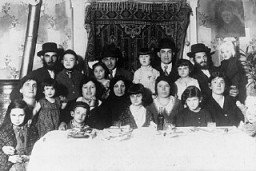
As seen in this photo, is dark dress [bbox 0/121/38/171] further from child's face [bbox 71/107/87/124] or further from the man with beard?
the man with beard

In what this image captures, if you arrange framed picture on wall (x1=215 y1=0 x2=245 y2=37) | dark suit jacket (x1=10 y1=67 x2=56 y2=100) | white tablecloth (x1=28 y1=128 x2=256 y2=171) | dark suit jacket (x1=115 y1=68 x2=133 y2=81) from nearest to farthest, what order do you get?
white tablecloth (x1=28 y1=128 x2=256 y2=171)
dark suit jacket (x1=10 y1=67 x2=56 y2=100)
dark suit jacket (x1=115 y1=68 x2=133 y2=81)
framed picture on wall (x1=215 y1=0 x2=245 y2=37)

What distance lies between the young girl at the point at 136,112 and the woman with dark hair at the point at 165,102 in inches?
2.5

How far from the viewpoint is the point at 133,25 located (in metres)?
3.74

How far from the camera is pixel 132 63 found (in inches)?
146

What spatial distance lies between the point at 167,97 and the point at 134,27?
666mm

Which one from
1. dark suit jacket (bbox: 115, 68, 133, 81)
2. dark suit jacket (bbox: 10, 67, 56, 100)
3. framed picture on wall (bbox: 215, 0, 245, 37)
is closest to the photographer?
dark suit jacket (bbox: 10, 67, 56, 100)

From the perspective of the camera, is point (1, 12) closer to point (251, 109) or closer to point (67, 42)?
point (67, 42)

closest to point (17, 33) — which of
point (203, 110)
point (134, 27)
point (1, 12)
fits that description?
point (1, 12)

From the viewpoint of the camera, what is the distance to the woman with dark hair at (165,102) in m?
3.66

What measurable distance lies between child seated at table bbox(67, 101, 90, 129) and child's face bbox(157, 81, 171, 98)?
63 centimetres

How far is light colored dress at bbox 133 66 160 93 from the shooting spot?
3.69 meters

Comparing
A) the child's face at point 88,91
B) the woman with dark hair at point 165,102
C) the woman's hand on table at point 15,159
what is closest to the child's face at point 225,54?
the woman with dark hair at point 165,102

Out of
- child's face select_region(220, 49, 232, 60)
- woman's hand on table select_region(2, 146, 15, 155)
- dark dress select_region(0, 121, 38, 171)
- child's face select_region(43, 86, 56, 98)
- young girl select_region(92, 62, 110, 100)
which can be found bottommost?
woman's hand on table select_region(2, 146, 15, 155)

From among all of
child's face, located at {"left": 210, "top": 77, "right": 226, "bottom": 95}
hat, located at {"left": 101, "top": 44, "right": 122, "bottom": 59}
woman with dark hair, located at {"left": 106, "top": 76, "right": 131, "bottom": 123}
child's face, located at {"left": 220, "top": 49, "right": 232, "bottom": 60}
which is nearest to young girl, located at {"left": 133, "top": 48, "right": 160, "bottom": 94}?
woman with dark hair, located at {"left": 106, "top": 76, "right": 131, "bottom": 123}
